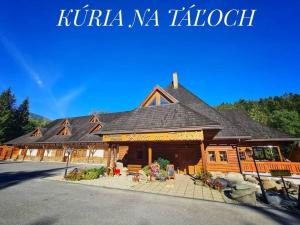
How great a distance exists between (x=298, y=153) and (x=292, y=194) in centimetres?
1451

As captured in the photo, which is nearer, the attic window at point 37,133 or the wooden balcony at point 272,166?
the wooden balcony at point 272,166

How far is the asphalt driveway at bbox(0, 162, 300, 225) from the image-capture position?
565 cm

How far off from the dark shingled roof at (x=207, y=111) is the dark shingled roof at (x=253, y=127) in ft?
6.71

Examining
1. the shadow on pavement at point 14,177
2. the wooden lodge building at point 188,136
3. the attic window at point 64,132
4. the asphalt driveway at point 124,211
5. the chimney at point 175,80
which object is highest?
the chimney at point 175,80

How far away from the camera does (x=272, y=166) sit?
→ 14008mm

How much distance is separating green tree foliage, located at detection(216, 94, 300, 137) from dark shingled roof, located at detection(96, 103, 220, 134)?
2993cm

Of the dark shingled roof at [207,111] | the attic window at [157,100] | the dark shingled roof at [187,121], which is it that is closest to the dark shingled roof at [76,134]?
the dark shingled roof at [187,121]

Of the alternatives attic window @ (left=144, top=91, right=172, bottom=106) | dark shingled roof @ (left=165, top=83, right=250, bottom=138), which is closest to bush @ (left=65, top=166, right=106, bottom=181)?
attic window @ (left=144, top=91, right=172, bottom=106)

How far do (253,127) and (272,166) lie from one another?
4.93m

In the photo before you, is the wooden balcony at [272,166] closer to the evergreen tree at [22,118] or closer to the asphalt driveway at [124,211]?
the asphalt driveway at [124,211]

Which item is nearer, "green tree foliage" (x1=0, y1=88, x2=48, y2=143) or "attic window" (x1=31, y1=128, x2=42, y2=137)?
"attic window" (x1=31, y1=128, x2=42, y2=137)

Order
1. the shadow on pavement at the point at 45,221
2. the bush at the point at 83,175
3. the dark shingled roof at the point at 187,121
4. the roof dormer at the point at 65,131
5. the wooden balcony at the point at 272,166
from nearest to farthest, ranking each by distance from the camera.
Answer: the shadow on pavement at the point at 45,221 → the dark shingled roof at the point at 187,121 → the bush at the point at 83,175 → the wooden balcony at the point at 272,166 → the roof dormer at the point at 65,131

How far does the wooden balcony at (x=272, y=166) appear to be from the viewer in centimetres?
1340

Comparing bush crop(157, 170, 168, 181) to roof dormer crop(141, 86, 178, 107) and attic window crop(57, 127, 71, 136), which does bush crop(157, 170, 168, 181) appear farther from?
attic window crop(57, 127, 71, 136)
